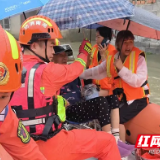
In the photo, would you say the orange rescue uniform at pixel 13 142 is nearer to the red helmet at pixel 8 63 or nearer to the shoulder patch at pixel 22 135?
the shoulder patch at pixel 22 135

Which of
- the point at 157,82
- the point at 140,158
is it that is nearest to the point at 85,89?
the point at 140,158

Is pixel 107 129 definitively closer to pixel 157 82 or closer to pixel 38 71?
pixel 38 71

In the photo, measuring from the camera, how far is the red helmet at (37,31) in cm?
225

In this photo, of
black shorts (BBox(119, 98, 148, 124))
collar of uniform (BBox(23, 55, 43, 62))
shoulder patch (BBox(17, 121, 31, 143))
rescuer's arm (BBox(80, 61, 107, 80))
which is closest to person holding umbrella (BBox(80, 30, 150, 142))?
black shorts (BBox(119, 98, 148, 124))

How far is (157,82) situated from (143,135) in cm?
485

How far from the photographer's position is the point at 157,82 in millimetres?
7656

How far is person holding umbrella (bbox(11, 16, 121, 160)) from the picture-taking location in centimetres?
197

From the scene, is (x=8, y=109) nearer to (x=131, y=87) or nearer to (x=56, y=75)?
(x=56, y=75)

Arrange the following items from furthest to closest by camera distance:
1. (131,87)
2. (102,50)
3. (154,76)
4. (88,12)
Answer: (154,76)
(102,50)
(131,87)
(88,12)

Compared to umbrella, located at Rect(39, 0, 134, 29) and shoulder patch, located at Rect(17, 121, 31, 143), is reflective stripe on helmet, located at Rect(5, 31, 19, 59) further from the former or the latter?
umbrella, located at Rect(39, 0, 134, 29)

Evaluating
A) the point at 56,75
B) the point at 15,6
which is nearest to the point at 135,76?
the point at 56,75

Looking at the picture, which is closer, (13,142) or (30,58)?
(13,142)

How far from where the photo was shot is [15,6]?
2893 millimetres

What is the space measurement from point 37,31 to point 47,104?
68 cm
